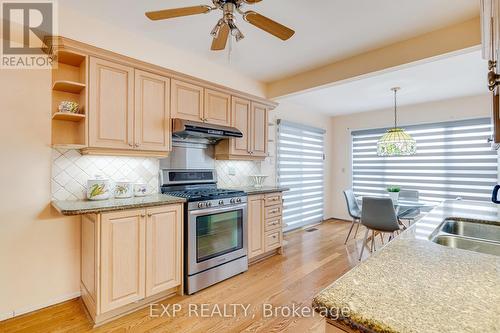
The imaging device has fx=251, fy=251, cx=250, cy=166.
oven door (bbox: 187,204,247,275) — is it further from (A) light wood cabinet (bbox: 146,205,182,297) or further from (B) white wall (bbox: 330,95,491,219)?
(B) white wall (bbox: 330,95,491,219)

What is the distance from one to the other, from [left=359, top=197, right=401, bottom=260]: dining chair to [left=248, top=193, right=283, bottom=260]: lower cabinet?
3.71 feet

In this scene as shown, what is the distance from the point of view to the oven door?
244cm

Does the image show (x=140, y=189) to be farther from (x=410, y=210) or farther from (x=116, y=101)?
(x=410, y=210)

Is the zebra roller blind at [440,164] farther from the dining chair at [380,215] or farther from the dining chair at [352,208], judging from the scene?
the dining chair at [380,215]

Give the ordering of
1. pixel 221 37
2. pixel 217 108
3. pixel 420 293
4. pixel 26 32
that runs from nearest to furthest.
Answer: pixel 420 293
pixel 221 37
pixel 26 32
pixel 217 108

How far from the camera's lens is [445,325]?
542 millimetres

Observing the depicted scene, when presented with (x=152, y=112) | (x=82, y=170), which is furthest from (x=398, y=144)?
(x=82, y=170)

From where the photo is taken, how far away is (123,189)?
2.43 metres

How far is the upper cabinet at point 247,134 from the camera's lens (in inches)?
129

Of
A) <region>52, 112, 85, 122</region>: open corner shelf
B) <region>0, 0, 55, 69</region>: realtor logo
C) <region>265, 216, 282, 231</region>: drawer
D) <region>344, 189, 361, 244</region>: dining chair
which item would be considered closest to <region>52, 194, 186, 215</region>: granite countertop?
<region>52, 112, 85, 122</region>: open corner shelf

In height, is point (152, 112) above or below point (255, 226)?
above

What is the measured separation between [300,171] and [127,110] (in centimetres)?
350

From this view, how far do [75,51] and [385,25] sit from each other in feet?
8.99

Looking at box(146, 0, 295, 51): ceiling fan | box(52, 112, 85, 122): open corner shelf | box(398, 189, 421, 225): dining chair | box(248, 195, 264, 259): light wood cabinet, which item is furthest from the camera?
box(398, 189, 421, 225): dining chair
